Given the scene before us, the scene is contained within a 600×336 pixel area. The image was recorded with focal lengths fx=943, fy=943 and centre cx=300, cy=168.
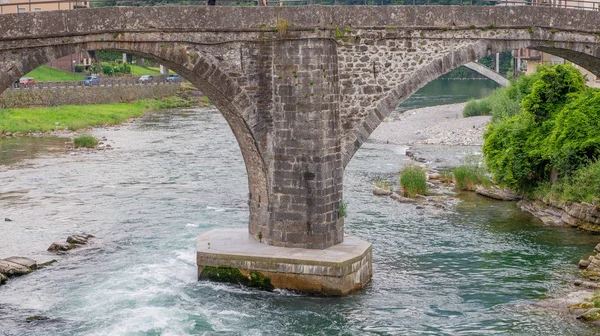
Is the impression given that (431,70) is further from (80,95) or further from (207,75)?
(80,95)

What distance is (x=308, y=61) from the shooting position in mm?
25406

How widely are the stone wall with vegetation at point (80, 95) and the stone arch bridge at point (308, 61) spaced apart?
45085 mm

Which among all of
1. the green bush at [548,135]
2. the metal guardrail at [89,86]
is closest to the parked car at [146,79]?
the metal guardrail at [89,86]

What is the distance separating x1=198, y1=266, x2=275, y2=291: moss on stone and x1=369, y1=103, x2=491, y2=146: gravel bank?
103 feet

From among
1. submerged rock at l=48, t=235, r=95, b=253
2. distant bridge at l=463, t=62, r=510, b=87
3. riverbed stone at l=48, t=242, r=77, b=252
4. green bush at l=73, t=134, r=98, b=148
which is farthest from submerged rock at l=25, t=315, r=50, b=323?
distant bridge at l=463, t=62, r=510, b=87

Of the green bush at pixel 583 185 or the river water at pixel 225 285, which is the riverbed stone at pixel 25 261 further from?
the green bush at pixel 583 185

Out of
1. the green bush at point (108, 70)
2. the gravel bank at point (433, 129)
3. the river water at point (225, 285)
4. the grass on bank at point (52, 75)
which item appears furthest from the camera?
the green bush at point (108, 70)

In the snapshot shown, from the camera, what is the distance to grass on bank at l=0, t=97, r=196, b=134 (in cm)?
6172

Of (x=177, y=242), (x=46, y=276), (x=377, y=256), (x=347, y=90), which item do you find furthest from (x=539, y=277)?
(x=46, y=276)

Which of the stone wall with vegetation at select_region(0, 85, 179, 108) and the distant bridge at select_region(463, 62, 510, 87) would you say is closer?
the stone wall with vegetation at select_region(0, 85, 179, 108)

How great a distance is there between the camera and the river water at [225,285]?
22797 mm

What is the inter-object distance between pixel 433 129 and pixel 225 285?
37355 millimetres

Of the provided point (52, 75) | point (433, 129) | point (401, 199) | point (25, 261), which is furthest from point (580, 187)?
point (52, 75)

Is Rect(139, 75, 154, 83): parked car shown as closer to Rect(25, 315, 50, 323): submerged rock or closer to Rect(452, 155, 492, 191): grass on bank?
Rect(452, 155, 492, 191): grass on bank
